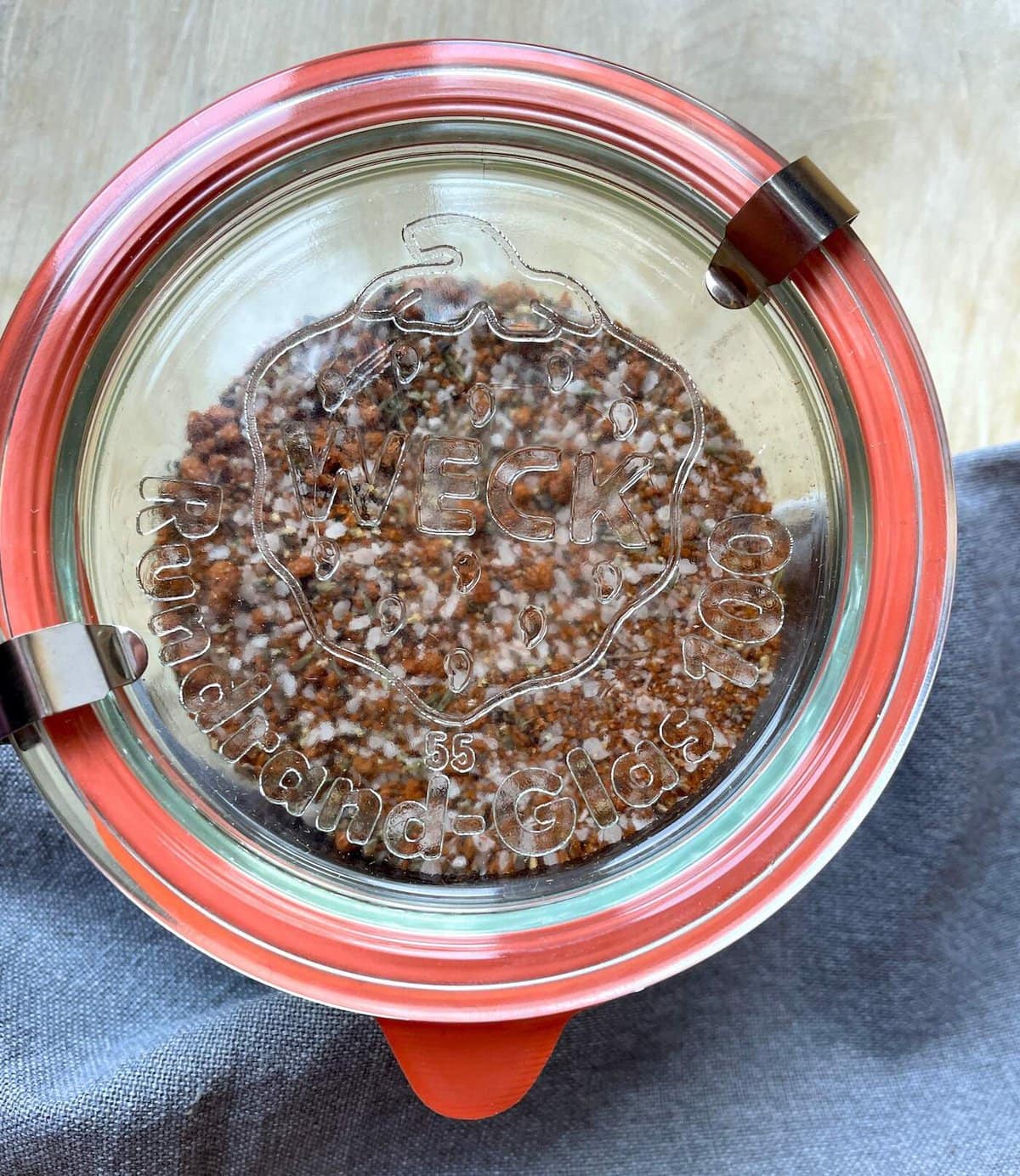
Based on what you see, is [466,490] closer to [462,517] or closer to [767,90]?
[462,517]

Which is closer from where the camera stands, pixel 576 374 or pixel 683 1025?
pixel 576 374

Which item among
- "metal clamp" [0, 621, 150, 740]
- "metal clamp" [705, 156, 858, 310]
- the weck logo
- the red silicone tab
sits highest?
"metal clamp" [705, 156, 858, 310]

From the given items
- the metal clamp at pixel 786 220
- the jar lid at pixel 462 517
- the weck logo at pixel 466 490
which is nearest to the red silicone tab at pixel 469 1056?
the jar lid at pixel 462 517

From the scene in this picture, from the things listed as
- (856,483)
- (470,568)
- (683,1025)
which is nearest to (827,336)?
(856,483)

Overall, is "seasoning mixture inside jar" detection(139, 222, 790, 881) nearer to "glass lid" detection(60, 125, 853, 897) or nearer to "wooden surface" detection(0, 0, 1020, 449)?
"glass lid" detection(60, 125, 853, 897)

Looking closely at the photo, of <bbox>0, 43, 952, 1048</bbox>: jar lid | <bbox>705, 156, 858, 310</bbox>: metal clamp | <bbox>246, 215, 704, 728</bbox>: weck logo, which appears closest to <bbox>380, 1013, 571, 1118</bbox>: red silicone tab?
<bbox>0, 43, 952, 1048</bbox>: jar lid

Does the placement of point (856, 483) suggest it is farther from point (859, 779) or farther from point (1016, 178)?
point (1016, 178)
